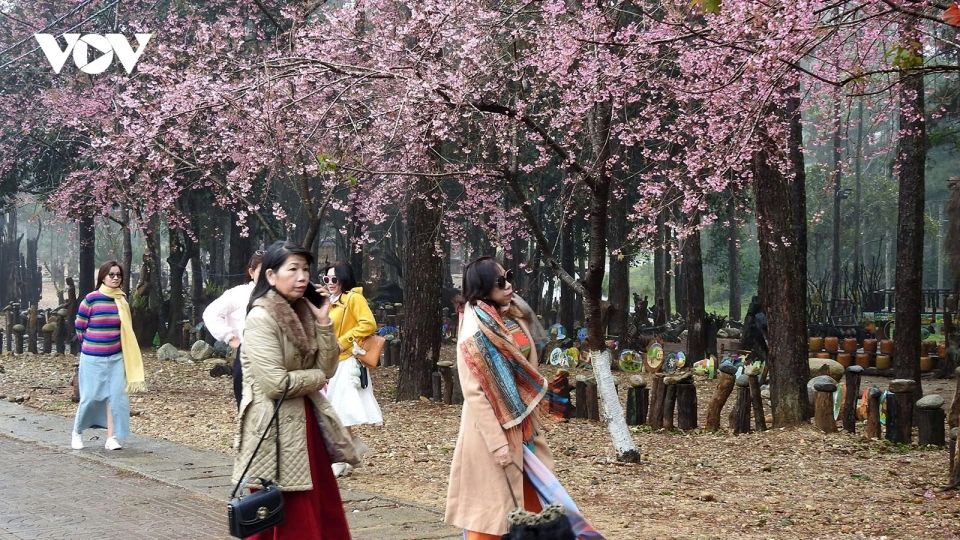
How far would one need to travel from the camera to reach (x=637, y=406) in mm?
12398

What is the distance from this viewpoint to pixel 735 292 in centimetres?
3684

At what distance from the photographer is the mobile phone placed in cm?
498

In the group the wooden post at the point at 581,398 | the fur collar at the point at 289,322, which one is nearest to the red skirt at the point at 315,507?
the fur collar at the point at 289,322

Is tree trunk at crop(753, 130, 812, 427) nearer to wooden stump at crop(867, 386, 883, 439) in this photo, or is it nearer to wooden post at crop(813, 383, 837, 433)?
wooden post at crop(813, 383, 837, 433)

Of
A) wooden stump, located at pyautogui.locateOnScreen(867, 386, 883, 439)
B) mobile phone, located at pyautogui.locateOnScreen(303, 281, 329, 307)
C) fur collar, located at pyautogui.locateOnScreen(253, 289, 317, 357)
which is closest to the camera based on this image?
fur collar, located at pyautogui.locateOnScreen(253, 289, 317, 357)

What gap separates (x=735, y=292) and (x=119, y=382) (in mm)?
29616

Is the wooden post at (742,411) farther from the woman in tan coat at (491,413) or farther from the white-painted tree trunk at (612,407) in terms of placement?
the woman in tan coat at (491,413)

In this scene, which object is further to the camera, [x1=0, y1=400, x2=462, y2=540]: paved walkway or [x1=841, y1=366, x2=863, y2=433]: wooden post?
[x1=841, y1=366, x2=863, y2=433]: wooden post

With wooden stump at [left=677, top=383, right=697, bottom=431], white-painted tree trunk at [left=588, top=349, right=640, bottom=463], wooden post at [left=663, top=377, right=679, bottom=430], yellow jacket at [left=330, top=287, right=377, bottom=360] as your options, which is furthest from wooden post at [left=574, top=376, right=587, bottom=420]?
yellow jacket at [left=330, top=287, right=377, bottom=360]

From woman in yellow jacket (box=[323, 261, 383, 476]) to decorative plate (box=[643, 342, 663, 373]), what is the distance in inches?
453

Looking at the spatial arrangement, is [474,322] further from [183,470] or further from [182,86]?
[182,86]

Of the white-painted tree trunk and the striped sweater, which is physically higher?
the striped sweater

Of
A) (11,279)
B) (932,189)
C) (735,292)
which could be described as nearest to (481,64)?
(735,292)

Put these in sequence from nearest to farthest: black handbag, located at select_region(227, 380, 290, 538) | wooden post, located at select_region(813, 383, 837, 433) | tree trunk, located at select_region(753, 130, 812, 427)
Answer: black handbag, located at select_region(227, 380, 290, 538), wooden post, located at select_region(813, 383, 837, 433), tree trunk, located at select_region(753, 130, 812, 427)
